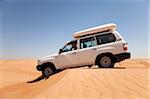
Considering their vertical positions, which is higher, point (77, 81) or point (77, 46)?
point (77, 46)

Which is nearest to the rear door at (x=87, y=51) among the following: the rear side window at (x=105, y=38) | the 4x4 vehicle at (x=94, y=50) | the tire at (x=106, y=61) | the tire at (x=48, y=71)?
the 4x4 vehicle at (x=94, y=50)

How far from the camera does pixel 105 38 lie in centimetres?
1392

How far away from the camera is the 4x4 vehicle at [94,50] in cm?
1348

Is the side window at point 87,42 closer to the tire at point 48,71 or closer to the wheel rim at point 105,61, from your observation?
the wheel rim at point 105,61

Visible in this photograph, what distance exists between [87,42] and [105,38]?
36.3 inches

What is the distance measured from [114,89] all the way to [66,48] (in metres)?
5.77

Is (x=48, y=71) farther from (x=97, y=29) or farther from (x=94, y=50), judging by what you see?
(x=97, y=29)

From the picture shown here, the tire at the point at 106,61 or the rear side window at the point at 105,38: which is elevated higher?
the rear side window at the point at 105,38

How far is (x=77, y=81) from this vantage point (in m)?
10.3

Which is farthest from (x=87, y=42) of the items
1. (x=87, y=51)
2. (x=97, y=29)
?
(x=97, y=29)

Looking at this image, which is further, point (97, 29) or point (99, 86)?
point (97, 29)

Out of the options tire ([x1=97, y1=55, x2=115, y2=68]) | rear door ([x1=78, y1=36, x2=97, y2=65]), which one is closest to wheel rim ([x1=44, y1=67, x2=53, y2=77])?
rear door ([x1=78, y1=36, x2=97, y2=65])

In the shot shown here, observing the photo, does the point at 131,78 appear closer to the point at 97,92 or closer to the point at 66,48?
the point at 97,92

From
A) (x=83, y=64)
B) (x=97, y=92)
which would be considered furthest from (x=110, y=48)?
(x=97, y=92)
